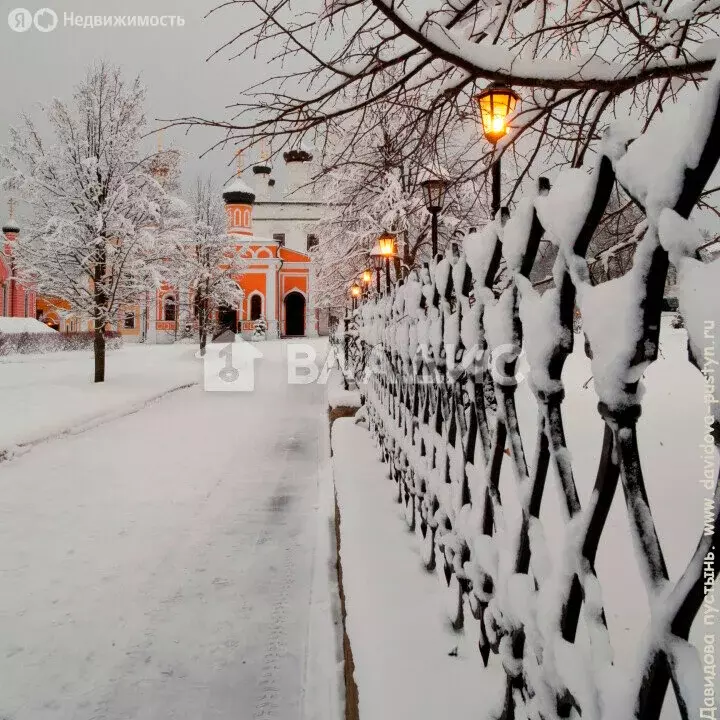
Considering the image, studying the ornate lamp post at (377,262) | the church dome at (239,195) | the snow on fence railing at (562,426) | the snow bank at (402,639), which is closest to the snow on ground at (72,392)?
the ornate lamp post at (377,262)

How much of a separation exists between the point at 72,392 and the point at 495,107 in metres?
13.9

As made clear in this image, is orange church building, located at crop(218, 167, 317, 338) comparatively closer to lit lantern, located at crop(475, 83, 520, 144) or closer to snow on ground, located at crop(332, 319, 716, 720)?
lit lantern, located at crop(475, 83, 520, 144)

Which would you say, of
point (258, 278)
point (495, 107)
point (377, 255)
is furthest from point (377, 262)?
point (258, 278)

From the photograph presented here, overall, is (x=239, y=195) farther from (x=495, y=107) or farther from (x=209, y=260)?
(x=495, y=107)

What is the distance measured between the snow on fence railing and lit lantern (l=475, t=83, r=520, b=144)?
347cm

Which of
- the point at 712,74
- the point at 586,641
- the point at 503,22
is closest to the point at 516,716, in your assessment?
the point at 586,641

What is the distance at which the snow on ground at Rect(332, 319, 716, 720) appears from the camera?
147 centimetres

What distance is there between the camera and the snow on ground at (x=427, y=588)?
57.7 inches

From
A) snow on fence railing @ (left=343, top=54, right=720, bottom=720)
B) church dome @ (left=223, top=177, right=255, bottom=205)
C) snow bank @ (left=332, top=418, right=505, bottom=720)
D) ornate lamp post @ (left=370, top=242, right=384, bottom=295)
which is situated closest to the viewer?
snow on fence railing @ (left=343, top=54, right=720, bottom=720)

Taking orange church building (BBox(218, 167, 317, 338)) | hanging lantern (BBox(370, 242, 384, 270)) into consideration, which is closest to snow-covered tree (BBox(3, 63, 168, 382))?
hanging lantern (BBox(370, 242, 384, 270))

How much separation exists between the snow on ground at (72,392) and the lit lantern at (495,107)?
7.57 meters

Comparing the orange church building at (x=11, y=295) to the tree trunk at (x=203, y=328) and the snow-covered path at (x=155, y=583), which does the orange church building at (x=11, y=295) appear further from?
the snow-covered path at (x=155, y=583)

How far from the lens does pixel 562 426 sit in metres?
1.02

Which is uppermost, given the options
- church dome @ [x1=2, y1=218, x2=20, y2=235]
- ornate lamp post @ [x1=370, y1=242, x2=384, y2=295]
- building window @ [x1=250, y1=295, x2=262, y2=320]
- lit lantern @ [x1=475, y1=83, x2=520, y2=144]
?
church dome @ [x1=2, y1=218, x2=20, y2=235]
